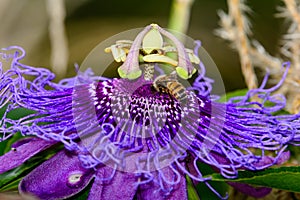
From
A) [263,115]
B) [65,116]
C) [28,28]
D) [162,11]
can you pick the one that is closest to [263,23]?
[162,11]

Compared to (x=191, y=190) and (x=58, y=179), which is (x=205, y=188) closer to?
(x=191, y=190)

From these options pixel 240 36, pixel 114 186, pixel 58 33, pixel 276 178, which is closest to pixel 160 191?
pixel 114 186

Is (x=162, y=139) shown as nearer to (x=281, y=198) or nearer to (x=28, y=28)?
(x=281, y=198)

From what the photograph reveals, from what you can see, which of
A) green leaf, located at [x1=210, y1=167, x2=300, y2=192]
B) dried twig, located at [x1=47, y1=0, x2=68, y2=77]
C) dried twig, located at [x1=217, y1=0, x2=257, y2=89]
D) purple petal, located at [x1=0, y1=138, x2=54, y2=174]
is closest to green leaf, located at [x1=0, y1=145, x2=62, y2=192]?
purple petal, located at [x1=0, y1=138, x2=54, y2=174]

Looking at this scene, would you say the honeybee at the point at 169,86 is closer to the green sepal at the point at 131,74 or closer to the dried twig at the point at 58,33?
the green sepal at the point at 131,74

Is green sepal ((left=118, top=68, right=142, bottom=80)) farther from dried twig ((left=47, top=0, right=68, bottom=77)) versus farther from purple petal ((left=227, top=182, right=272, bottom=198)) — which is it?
dried twig ((left=47, top=0, right=68, bottom=77))

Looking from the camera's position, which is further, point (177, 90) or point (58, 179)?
point (177, 90)
